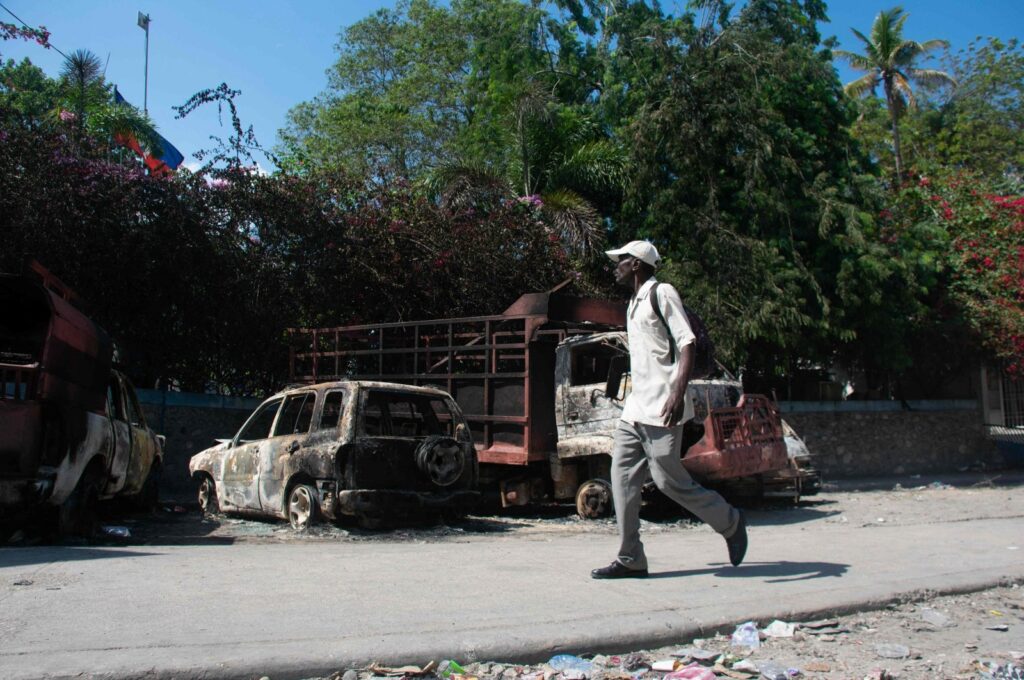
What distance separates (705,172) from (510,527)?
9583 millimetres

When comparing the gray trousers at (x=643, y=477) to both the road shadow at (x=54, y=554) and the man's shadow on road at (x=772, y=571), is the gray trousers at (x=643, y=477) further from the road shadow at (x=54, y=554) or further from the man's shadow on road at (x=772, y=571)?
the road shadow at (x=54, y=554)

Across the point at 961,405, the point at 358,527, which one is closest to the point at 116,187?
the point at 358,527

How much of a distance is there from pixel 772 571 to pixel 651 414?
1.62 m

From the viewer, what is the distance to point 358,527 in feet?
28.6

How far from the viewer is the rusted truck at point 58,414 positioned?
6.51 metres

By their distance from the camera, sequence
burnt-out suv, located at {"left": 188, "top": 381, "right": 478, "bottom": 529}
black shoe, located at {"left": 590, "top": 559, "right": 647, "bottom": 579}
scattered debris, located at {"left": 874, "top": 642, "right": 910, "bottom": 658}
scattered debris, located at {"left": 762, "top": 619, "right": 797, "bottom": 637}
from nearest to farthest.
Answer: scattered debris, located at {"left": 874, "top": 642, "right": 910, "bottom": 658} < scattered debris, located at {"left": 762, "top": 619, "right": 797, "bottom": 637} < black shoe, located at {"left": 590, "top": 559, "right": 647, "bottom": 579} < burnt-out suv, located at {"left": 188, "top": 381, "right": 478, "bottom": 529}

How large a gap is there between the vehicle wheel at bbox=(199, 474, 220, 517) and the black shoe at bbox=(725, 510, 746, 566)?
640cm

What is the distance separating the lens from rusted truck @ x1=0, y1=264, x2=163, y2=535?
651 cm

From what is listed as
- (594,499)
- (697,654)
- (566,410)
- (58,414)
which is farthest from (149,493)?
(697,654)

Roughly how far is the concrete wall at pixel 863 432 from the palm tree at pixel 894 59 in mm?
20703

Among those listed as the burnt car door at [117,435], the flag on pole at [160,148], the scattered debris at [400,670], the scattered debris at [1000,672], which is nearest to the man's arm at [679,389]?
the scattered debris at [1000,672]

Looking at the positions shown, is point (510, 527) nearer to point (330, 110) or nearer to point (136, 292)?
point (136, 292)

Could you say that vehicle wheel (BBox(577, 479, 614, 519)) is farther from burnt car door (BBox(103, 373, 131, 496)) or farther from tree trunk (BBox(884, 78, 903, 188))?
tree trunk (BBox(884, 78, 903, 188))

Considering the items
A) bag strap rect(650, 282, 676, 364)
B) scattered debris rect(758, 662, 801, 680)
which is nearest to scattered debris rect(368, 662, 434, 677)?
scattered debris rect(758, 662, 801, 680)
